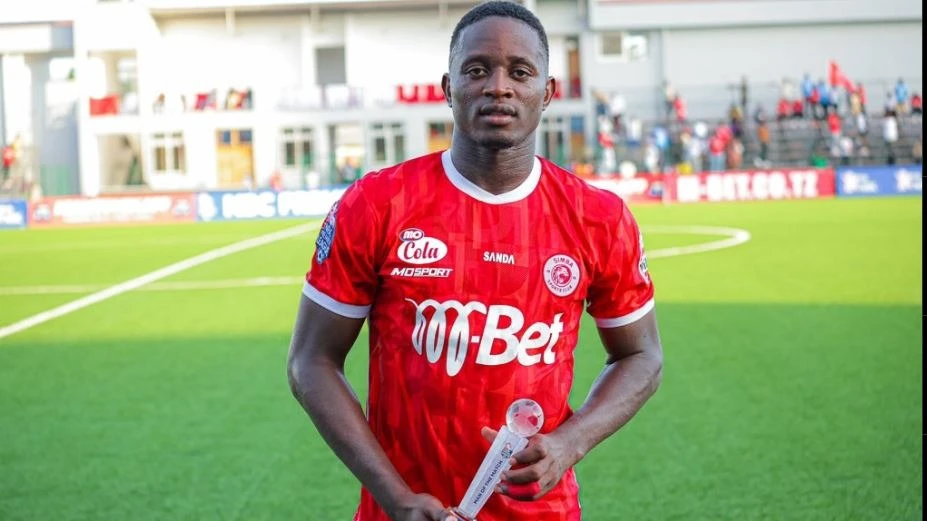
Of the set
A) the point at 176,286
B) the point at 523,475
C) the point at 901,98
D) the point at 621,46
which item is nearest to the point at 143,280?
the point at 176,286

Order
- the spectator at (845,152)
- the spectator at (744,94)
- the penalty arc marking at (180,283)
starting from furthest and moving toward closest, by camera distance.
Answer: the spectator at (744,94)
the spectator at (845,152)
the penalty arc marking at (180,283)

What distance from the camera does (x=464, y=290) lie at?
9.60 feet

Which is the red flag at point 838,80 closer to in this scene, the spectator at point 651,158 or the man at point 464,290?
the spectator at point 651,158

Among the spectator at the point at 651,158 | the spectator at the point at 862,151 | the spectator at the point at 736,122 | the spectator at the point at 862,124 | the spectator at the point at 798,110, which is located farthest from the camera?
the spectator at the point at 798,110

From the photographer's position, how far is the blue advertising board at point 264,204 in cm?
3438

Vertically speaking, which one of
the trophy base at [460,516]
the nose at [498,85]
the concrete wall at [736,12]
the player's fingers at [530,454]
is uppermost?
the concrete wall at [736,12]

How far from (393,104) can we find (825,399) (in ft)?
139

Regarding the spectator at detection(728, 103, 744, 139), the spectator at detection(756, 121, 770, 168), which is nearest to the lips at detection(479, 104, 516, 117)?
the spectator at detection(756, 121, 770, 168)

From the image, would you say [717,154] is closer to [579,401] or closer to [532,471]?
[579,401]

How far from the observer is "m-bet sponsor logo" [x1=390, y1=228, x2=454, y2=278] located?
2.92 meters

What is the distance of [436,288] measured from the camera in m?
2.92

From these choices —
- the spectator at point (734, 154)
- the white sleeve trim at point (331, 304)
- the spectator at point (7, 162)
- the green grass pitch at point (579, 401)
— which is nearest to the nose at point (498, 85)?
the white sleeve trim at point (331, 304)

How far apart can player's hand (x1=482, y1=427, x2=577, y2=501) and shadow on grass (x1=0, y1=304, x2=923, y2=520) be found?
3.22 metres

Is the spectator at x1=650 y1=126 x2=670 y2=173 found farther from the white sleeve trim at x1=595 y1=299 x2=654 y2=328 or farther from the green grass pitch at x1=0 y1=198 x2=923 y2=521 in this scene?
the white sleeve trim at x1=595 y1=299 x2=654 y2=328
